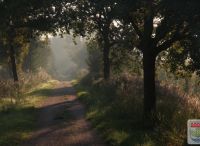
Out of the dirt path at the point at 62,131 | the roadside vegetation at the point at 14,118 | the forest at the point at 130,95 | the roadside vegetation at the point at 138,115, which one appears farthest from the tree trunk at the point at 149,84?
the roadside vegetation at the point at 14,118

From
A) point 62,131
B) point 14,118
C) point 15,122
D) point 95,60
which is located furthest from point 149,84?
point 95,60

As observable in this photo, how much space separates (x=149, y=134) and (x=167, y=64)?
7004mm

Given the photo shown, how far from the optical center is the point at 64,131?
55.9ft

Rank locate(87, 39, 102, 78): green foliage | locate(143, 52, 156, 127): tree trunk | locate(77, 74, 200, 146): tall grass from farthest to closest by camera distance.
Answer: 1. locate(87, 39, 102, 78): green foliage
2. locate(143, 52, 156, 127): tree trunk
3. locate(77, 74, 200, 146): tall grass

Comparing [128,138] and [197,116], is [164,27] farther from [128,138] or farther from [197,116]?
[128,138]

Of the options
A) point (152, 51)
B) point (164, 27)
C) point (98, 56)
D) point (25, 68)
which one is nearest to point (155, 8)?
point (164, 27)

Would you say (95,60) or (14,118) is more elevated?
(95,60)

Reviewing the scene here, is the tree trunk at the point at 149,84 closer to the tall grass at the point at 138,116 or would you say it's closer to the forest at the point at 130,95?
the forest at the point at 130,95

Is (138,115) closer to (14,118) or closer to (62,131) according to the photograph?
(62,131)

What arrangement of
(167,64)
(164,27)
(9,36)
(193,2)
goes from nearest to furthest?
(193,2) → (164,27) → (167,64) → (9,36)

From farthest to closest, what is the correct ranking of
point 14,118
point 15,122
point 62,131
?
point 14,118
point 15,122
point 62,131

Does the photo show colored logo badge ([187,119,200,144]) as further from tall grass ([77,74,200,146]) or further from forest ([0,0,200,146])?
tall grass ([77,74,200,146])

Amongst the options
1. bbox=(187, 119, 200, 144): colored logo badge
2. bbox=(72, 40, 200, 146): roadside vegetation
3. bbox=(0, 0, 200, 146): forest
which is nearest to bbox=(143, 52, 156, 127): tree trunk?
bbox=(0, 0, 200, 146): forest

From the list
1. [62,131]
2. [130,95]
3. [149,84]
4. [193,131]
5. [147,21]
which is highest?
[147,21]
